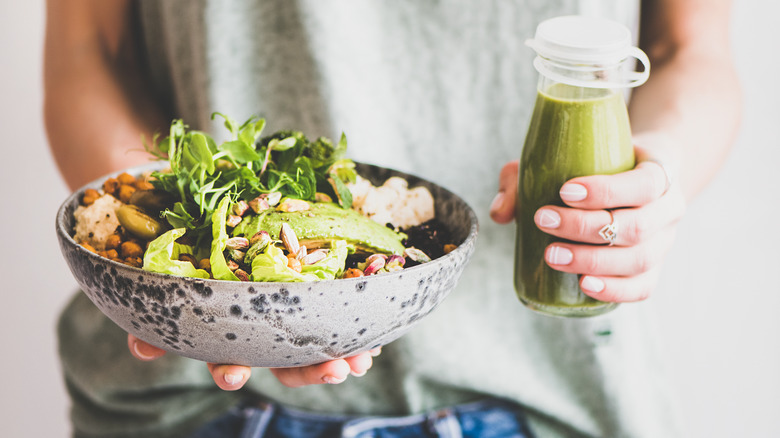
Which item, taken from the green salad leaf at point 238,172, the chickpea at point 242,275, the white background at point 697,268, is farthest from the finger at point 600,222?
the white background at point 697,268

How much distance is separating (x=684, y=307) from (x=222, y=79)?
4.55 ft

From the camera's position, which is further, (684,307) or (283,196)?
(684,307)

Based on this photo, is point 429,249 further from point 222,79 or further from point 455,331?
point 222,79

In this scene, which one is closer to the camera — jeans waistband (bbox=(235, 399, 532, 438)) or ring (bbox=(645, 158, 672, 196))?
ring (bbox=(645, 158, 672, 196))

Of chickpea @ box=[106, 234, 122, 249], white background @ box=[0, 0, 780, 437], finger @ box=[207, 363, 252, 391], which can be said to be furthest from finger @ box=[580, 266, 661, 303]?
white background @ box=[0, 0, 780, 437]

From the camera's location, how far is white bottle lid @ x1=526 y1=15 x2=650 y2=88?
0.72 m

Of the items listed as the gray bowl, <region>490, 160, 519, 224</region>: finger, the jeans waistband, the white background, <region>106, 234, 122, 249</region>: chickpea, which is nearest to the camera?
the gray bowl

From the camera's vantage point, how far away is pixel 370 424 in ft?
3.72

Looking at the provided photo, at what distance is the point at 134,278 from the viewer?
59 cm

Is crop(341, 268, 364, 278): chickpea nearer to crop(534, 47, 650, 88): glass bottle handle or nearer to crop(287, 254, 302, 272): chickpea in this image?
crop(287, 254, 302, 272): chickpea

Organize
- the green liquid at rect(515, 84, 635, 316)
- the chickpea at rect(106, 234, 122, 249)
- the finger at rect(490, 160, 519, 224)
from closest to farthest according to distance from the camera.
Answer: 1. the chickpea at rect(106, 234, 122, 249)
2. the green liquid at rect(515, 84, 635, 316)
3. the finger at rect(490, 160, 519, 224)

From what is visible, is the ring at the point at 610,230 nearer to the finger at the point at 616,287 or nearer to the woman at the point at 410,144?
the finger at the point at 616,287

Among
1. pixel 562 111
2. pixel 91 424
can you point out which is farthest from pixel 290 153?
pixel 91 424

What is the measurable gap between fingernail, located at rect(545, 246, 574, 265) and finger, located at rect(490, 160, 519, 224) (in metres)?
0.13
